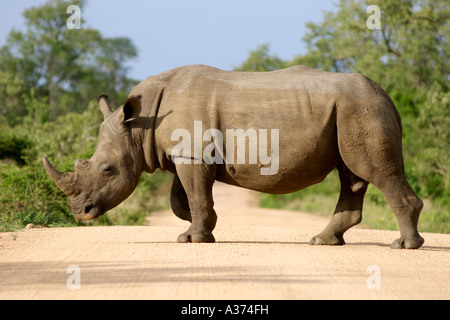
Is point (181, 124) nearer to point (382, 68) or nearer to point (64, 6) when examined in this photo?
point (382, 68)

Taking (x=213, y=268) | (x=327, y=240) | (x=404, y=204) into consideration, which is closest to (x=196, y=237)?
(x=327, y=240)

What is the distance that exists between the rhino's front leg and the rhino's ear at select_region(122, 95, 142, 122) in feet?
2.85

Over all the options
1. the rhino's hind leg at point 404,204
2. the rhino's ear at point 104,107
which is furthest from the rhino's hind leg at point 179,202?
the rhino's hind leg at point 404,204

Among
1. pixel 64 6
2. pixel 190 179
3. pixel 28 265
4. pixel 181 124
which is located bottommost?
pixel 28 265

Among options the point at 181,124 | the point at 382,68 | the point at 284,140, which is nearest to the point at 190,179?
the point at 181,124

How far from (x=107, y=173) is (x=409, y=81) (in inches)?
697

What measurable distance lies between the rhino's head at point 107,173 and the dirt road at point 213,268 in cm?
46

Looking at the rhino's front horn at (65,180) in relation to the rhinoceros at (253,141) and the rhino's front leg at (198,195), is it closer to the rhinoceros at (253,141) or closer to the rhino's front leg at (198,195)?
the rhinoceros at (253,141)

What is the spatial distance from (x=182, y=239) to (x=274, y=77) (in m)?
2.12

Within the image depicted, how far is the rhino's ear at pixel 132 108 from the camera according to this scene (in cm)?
870

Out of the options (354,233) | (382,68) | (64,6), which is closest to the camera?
(354,233)

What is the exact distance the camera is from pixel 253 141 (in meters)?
8.30
